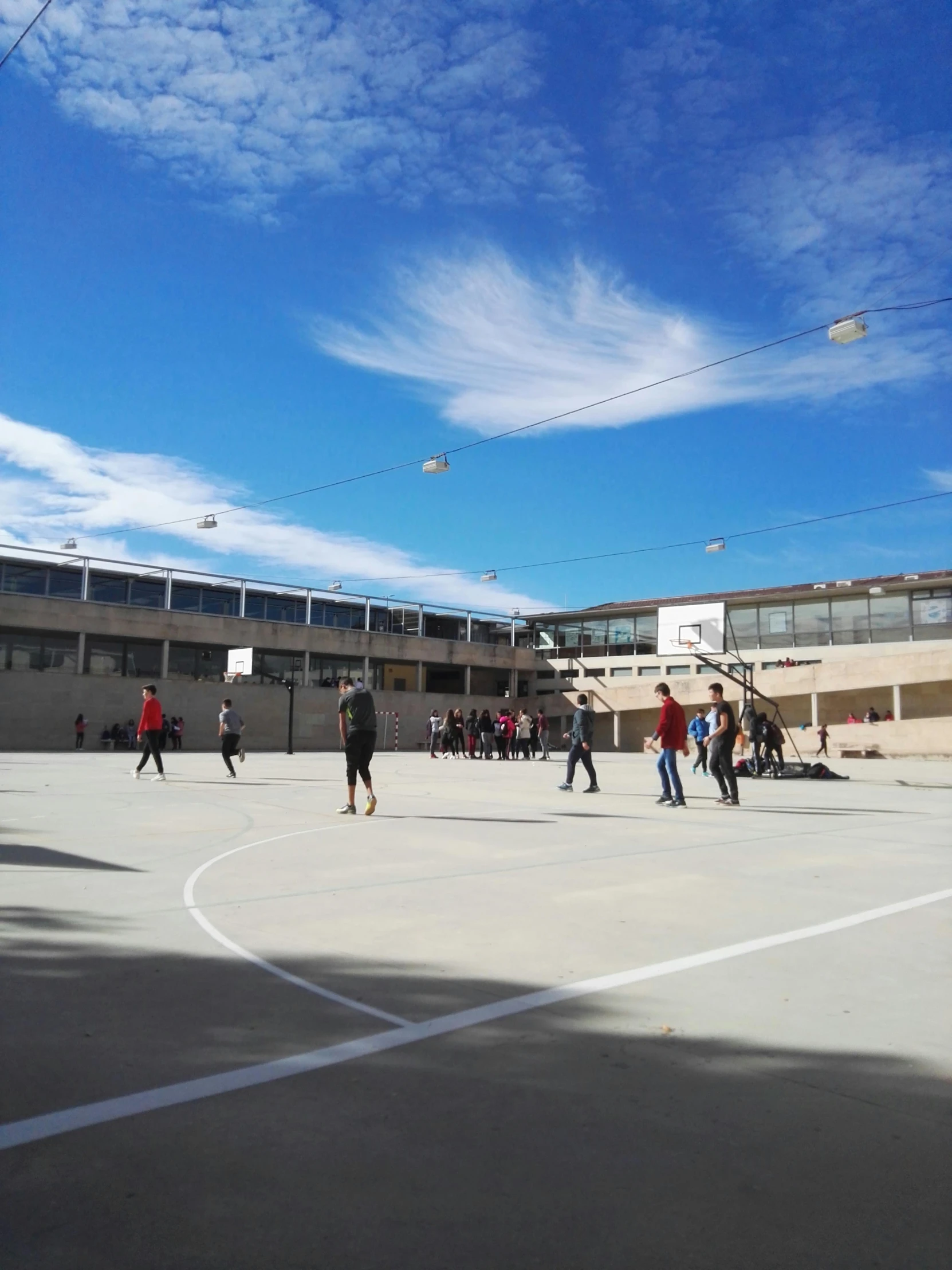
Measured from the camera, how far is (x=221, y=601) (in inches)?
1709

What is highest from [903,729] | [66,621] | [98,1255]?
[66,621]

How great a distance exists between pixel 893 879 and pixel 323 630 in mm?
39483

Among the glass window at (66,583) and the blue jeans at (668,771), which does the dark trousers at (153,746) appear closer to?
the blue jeans at (668,771)

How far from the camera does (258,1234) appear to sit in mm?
2543

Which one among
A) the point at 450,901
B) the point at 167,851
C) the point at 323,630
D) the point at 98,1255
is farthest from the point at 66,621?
the point at 98,1255

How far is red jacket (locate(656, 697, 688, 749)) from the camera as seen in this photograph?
14.3 metres

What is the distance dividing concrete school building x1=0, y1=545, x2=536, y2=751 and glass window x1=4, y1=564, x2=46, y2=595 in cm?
4

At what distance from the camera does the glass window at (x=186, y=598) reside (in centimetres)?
4153

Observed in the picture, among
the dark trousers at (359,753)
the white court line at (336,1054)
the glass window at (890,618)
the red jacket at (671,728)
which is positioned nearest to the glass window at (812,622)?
the glass window at (890,618)

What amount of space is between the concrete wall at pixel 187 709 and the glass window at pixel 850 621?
64.2 feet

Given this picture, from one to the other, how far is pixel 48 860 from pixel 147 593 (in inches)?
1349

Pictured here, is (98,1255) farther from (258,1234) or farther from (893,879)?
(893,879)

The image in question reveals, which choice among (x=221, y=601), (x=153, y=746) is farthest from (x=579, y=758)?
(x=221, y=601)

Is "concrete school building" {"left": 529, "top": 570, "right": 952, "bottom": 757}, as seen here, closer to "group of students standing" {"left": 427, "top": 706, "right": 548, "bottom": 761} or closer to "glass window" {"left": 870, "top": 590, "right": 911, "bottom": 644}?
"glass window" {"left": 870, "top": 590, "right": 911, "bottom": 644}
